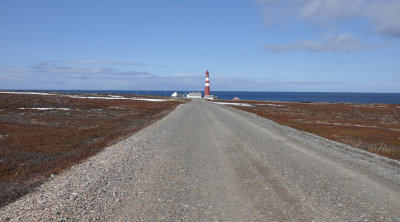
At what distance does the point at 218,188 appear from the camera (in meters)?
9.34

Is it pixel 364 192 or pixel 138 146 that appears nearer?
pixel 364 192

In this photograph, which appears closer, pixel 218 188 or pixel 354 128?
pixel 218 188

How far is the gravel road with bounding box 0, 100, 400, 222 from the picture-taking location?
7.32 m

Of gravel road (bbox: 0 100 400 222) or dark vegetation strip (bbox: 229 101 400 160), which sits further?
dark vegetation strip (bbox: 229 101 400 160)

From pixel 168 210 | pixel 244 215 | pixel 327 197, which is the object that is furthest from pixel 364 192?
pixel 168 210

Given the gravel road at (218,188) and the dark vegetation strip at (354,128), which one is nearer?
the gravel road at (218,188)

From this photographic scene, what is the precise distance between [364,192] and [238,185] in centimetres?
392

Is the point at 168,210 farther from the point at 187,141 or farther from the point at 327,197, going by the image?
the point at 187,141

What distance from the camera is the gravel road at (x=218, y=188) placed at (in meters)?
7.32

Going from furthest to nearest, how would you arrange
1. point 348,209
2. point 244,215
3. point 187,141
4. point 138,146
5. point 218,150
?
1. point 187,141
2. point 138,146
3. point 218,150
4. point 348,209
5. point 244,215

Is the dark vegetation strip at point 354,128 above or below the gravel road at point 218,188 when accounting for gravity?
below

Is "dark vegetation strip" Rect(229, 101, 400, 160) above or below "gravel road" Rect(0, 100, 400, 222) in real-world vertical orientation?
below

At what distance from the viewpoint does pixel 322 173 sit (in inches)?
451

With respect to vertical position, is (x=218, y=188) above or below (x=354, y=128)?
above
